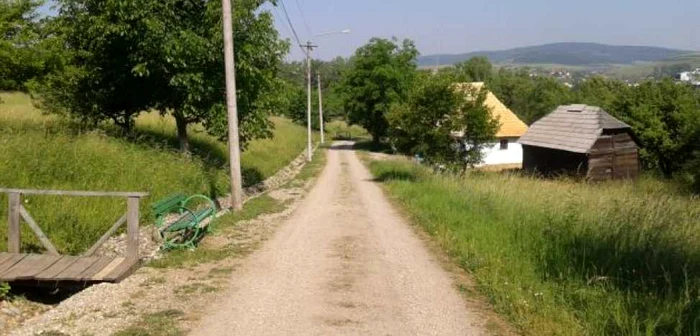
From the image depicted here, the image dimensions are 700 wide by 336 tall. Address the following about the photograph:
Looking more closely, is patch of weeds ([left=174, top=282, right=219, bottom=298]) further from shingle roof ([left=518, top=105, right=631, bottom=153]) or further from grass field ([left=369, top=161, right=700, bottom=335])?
shingle roof ([left=518, top=105, right=631, bottom=153])

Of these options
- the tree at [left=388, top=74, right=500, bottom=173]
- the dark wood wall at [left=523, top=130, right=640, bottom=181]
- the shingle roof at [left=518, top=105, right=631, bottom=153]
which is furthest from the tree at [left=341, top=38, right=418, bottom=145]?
the tree at [left=388, top=74, right=500, bottom=173]

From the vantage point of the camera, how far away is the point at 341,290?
300 inches

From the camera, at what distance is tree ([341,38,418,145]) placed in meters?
62.3

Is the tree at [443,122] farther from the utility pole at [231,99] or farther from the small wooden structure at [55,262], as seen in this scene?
the small wooden structure at [55,262]

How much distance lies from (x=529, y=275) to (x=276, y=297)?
125 inches

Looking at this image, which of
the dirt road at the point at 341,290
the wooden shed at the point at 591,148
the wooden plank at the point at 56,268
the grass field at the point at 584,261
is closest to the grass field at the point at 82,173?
the wooden plank at the point at 56,268

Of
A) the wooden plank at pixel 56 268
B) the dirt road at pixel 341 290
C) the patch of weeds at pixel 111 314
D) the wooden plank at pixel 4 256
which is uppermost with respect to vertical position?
the wooden plank at pixel 4 256

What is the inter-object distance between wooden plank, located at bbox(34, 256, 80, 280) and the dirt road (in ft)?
7.45

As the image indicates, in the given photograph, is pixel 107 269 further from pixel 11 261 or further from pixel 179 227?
pixel 179 227

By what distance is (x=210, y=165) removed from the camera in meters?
19.7

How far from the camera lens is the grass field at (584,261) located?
19.4ft

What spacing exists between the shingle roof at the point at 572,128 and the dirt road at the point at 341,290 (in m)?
27.6

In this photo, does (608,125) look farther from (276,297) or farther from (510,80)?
(510,80)

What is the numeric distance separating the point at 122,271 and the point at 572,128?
3611 centimetres
